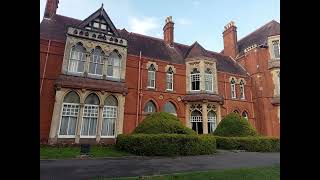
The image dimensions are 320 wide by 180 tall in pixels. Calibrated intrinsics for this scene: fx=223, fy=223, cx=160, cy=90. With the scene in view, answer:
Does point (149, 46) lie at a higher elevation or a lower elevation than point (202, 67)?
higher

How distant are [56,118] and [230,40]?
2746 cm

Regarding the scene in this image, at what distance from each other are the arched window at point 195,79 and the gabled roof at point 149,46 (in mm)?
1954

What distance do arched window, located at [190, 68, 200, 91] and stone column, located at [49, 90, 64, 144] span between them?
14.2m

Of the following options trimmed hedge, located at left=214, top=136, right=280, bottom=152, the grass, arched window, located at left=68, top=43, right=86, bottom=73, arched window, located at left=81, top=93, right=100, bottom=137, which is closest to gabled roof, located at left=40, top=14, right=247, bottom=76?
arched window, located at left=68, top=43, right=86, bottom=73

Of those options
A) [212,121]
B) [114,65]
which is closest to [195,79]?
[212,121]

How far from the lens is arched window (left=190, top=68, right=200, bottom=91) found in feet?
84.9

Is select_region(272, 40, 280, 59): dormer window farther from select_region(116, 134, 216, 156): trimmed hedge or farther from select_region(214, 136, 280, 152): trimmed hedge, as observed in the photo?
select_region(116, 134, 216, 156): trimmed hedge

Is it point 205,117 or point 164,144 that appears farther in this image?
point 205,117

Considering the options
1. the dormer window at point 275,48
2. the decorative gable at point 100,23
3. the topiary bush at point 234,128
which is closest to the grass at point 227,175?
the topiary bush at point 234,128

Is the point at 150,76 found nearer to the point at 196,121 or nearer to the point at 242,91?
the point at 196,121

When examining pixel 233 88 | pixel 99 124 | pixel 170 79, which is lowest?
pixel 99 124

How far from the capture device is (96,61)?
20984mm

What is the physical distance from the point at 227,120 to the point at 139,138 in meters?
10.4
